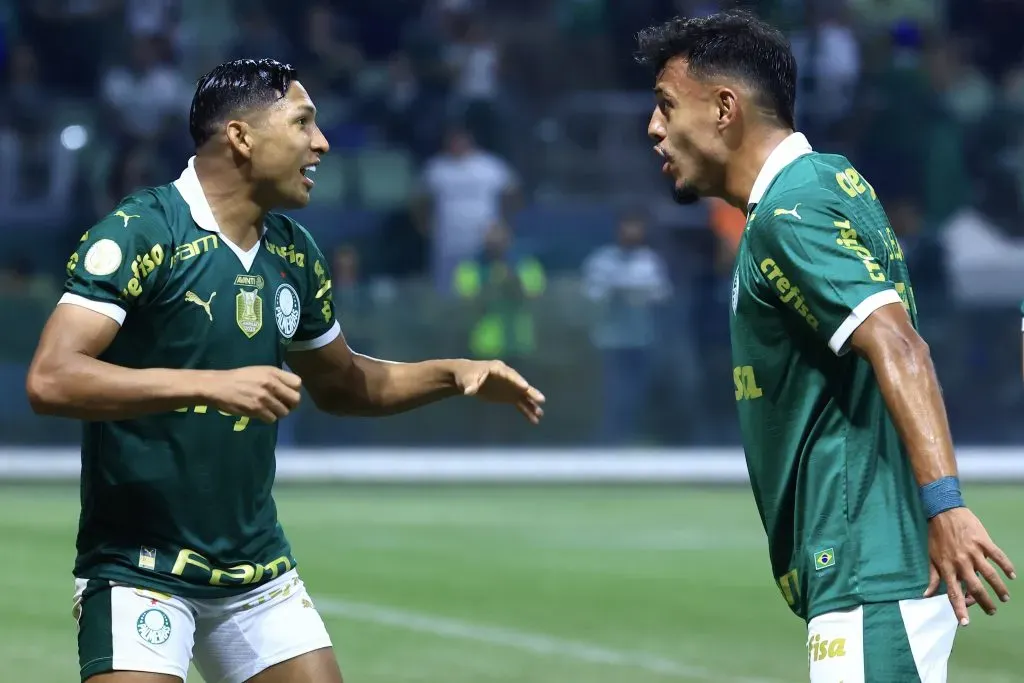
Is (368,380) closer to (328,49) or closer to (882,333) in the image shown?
(882,333)

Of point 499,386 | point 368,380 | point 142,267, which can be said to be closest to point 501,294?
point 368,380

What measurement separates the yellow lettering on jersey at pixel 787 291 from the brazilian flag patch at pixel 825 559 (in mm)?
514

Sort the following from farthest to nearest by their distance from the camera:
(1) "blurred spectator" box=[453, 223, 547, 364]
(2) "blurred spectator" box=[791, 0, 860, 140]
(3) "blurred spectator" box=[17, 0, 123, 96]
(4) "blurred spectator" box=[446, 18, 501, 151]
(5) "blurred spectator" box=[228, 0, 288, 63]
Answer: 1. (5) "blurred spectator" box=[228, 0, 288, 63]
2. (3) "blurred spectator" box=[17, 0, 123, 96]
3. (4) "blurred spectator" box=[446, 18, 501, 151]
4. (2) "blurred spectator" box=[791, 0, 860, 140]
5. (1) "blurred spectator" box=[453, 223, 547, 364]

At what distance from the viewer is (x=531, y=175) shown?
1970cm

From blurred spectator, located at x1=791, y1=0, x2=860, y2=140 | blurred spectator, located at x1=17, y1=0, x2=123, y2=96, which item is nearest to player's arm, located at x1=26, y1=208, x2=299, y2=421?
blurred spectator, located at x1=791, y1=0, x2=860, y2=140

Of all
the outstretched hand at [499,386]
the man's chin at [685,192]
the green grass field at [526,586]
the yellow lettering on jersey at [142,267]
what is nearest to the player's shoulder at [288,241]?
the yellow lettering on jersey at [142,267]

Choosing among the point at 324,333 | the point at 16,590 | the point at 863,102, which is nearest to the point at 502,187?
the point at 863,102

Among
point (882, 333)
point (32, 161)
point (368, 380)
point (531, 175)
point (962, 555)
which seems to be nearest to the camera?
point (962, 555)

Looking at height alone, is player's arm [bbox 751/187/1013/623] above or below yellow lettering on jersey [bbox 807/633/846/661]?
above

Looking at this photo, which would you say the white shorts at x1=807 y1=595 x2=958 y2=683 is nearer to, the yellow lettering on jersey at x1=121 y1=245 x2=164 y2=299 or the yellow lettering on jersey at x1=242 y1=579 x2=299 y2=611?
the yellow lettering on jersey at x1=242 y1=579 x2=299 y2=611

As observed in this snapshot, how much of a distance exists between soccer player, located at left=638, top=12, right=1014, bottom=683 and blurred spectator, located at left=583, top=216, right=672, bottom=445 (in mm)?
12735

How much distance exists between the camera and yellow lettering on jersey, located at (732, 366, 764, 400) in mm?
4252

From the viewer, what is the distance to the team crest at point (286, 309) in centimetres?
515

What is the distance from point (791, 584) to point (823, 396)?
0.47 m
